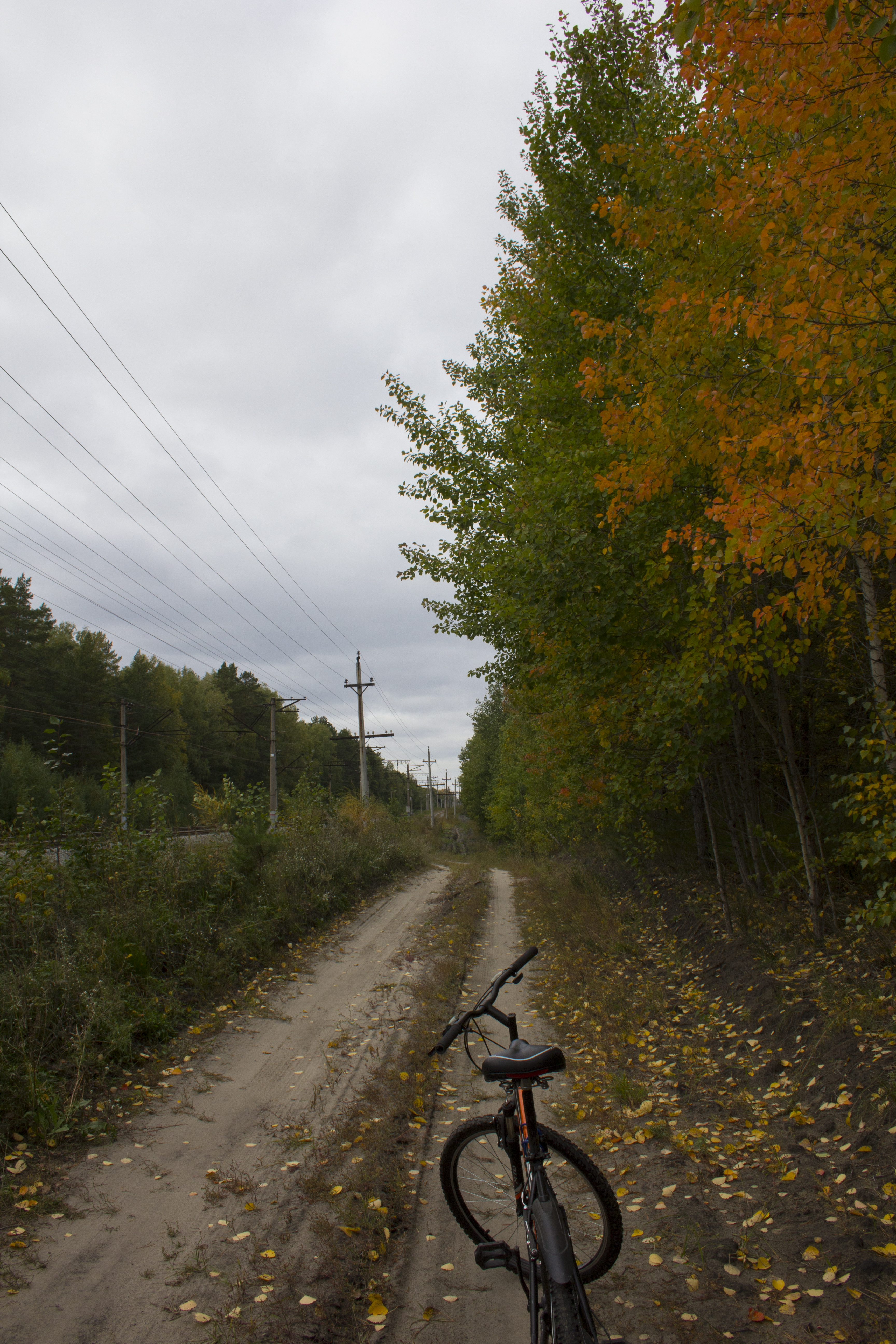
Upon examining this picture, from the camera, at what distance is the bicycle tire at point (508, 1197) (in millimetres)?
3164

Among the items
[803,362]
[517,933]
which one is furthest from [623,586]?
[517,933]

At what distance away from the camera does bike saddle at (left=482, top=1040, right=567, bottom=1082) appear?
9.68ft

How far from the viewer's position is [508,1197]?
3.56 metres

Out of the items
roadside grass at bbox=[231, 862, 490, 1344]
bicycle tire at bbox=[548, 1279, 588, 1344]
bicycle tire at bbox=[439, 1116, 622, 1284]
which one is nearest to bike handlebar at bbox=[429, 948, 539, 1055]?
bicycle tire at bbox=[439, 1116, 622, 1284]

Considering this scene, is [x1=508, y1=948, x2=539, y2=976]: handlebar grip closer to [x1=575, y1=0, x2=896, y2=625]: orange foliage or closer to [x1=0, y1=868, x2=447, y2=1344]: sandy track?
[x1=0, y1=868, x2=447, y2=1344]: sandy track

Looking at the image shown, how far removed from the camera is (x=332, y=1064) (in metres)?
6.50

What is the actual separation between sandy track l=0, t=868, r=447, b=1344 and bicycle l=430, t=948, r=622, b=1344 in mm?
1243

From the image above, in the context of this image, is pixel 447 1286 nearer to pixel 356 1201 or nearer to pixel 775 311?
pixel 356 1201

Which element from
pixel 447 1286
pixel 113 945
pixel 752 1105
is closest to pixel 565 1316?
pixel 447 1286

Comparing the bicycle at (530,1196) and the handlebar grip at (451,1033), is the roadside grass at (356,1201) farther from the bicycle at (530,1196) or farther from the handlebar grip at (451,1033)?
the handlebar grip at (451,1033)

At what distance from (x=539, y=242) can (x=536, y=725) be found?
8.95 m

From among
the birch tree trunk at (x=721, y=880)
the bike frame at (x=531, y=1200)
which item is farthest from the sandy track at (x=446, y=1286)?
the birch tree trunk at (x=721, y=880)

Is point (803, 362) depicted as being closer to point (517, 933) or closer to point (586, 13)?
point (586, 13)

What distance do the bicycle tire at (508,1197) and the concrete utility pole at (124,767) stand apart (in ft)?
25.2
